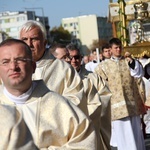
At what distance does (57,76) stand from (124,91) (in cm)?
382

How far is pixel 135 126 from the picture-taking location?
32.0 ft

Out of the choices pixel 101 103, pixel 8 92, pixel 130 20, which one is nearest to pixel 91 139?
pixel 8 92

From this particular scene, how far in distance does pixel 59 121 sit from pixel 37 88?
23cm

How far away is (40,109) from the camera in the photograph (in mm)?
3889

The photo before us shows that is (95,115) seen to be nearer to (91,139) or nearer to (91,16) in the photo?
(91,139)

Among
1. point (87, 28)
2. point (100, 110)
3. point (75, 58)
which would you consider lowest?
point (87, 28)

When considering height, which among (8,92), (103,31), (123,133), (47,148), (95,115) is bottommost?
(103,31)

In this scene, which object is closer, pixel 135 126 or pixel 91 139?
pixel 91 139

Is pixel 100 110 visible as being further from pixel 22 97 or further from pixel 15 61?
pixel 15 61

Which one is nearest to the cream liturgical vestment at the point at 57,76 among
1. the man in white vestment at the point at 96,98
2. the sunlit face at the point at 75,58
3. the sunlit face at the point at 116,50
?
the man in white vestment at the point at 96,98

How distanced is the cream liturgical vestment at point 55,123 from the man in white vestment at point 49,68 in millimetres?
1523

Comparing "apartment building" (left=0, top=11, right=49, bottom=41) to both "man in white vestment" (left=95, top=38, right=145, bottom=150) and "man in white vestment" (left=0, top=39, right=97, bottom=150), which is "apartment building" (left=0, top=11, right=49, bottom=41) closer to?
"man in white vestment" (left=95, top=38, right=145, bottom=150)

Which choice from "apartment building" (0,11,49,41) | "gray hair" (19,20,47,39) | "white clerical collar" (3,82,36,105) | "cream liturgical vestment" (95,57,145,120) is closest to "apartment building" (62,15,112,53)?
"apartment building" (0,11,49,41)

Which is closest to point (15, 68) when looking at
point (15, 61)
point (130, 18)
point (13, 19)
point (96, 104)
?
point (15, 61)
